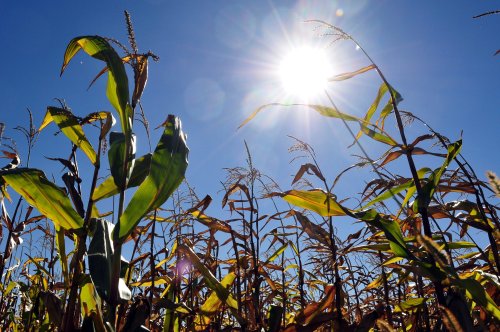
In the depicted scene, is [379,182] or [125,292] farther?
A: [379,182]

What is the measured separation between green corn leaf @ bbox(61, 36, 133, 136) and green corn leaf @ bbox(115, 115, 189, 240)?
13 cm

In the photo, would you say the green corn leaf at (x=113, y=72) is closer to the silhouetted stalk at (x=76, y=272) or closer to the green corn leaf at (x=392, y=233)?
the silhouetted stalk at (x=76, y=272)

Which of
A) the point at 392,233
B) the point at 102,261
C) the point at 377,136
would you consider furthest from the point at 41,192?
the point at 377,136

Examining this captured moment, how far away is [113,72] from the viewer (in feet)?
3.76

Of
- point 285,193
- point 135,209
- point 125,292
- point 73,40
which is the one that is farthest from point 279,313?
point 73,40

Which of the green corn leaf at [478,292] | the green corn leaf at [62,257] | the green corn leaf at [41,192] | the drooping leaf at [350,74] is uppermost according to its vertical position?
the drooping leaf at [350,74]

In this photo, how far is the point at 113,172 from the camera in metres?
1.16

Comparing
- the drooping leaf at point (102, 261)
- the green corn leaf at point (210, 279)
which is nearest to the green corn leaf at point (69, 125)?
the drooping leaf at point (102, 261)

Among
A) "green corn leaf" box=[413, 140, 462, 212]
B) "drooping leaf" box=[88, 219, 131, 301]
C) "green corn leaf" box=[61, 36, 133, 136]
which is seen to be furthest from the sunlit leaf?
"green corn leaf" box=[413, 140, 462, 212]

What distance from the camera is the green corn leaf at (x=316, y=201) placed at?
4.48 feet

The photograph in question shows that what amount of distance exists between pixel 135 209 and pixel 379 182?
3.95ft

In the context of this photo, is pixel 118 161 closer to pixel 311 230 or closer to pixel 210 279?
pixel 210 279

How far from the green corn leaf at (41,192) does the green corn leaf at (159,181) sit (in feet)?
0.86

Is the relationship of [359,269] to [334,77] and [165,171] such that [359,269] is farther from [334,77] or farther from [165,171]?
[165,171]
